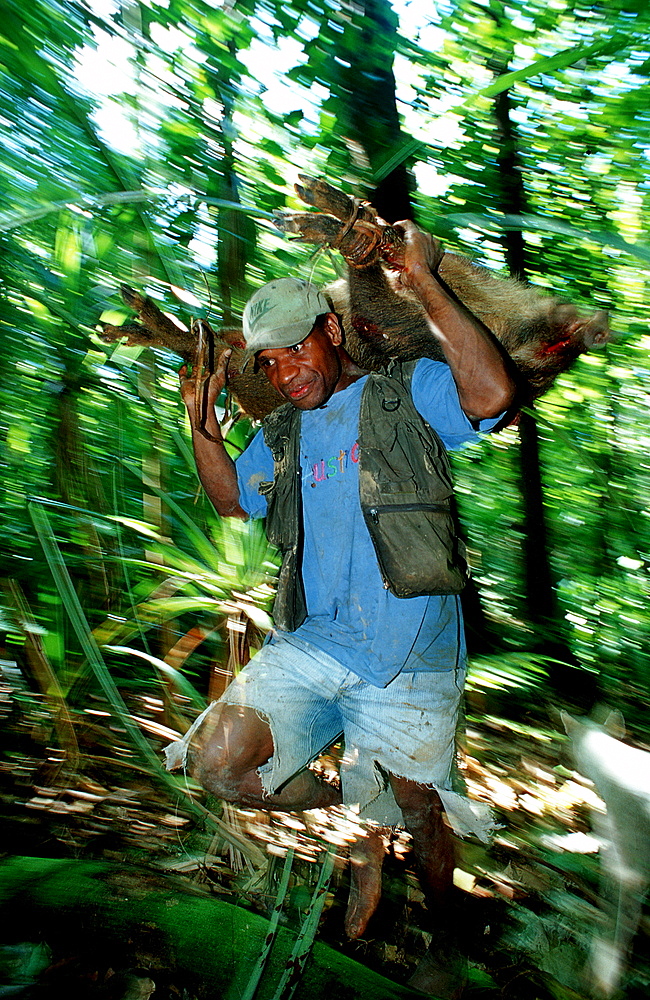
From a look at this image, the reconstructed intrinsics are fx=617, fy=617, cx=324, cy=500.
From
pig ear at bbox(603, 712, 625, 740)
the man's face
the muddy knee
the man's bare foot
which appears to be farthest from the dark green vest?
pig ear at bbox(603, 712, 625, 740)

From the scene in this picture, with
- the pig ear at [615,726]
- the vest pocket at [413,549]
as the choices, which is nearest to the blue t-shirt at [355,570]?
the vest pocket at [413,549]

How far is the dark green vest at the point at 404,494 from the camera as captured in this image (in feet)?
6.27

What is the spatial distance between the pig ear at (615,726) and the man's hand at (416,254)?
253 cm

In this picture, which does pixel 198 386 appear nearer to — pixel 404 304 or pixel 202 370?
pixel 202 370

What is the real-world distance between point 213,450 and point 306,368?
19.1 inches

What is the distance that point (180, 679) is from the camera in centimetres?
251

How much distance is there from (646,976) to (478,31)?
4.30 metres

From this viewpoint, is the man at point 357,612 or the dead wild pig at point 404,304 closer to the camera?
the dead wild pig at point 404,304

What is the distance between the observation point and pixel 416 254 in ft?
5.67

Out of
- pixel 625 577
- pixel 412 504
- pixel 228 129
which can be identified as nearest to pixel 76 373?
pixel 228 129

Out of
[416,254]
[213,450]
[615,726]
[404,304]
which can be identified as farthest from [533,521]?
[416,254]

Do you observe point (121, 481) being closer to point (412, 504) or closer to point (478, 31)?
point (412, 504)

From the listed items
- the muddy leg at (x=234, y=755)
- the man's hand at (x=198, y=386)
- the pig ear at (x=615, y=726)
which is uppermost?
the man's hand at (x=198, y=386)

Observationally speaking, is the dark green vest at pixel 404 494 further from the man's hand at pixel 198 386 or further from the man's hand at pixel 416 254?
the man's hand at pixel 198 386
